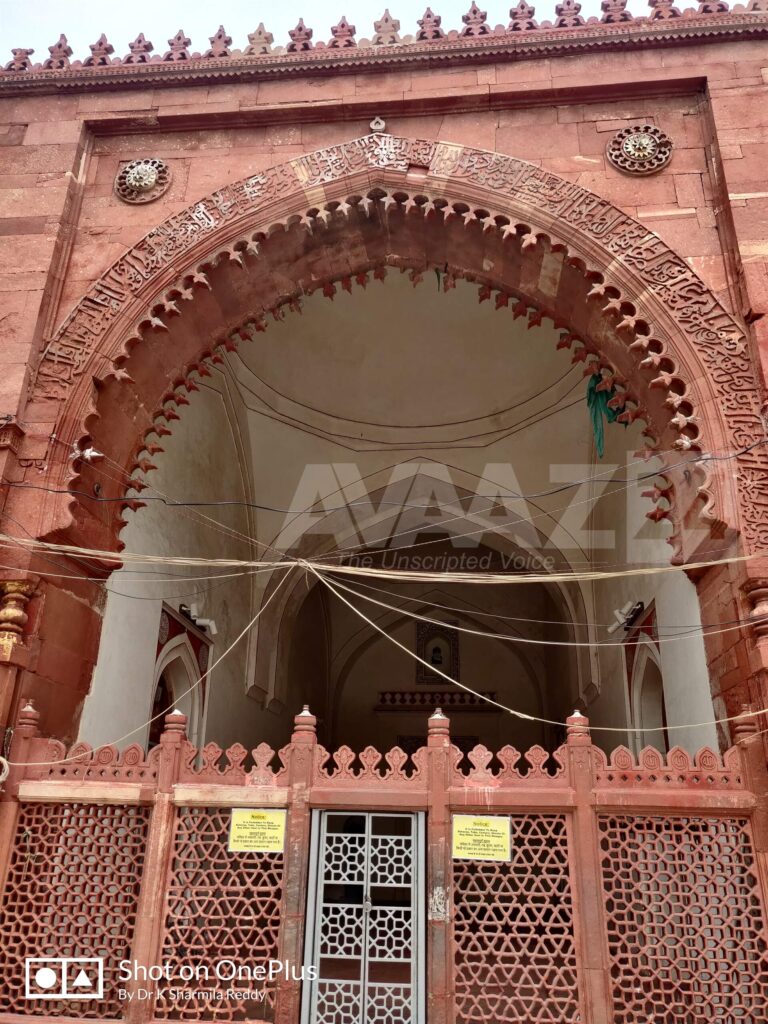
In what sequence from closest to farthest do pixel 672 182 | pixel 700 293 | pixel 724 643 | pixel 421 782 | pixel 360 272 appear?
1. pixel 421 782
2. pixel 724 643
3. pixel 700 293
4. pixel 672 182
5. pixel 360 272

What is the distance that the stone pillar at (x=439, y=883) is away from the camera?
3.25m

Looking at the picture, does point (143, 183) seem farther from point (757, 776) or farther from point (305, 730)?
point (757, 776)

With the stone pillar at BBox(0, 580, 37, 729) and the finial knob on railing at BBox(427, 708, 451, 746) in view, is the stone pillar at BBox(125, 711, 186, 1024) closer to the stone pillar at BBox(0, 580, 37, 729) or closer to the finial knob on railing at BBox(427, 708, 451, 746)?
the stone pillar at BBox(0, 580, 37, 729)

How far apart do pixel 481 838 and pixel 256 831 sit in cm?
104

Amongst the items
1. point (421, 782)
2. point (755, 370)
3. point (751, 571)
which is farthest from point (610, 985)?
point (755, 370)

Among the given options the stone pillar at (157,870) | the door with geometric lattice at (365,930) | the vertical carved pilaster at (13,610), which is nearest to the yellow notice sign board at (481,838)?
the door with geometric lattice at (365,930)

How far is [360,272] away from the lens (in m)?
5.46

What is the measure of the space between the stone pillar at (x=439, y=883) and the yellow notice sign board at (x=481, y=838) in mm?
51

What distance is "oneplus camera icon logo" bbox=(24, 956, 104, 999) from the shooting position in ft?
Answer: 11.5

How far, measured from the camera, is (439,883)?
11.3ft

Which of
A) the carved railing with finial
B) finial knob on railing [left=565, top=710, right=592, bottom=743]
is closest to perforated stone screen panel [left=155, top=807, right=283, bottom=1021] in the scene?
the carved railing with finial

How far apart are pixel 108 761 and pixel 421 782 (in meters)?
1.57

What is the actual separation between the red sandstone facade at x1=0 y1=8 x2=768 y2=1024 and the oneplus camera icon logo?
0.83 meters

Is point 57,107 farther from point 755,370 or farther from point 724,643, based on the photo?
point 724,643
